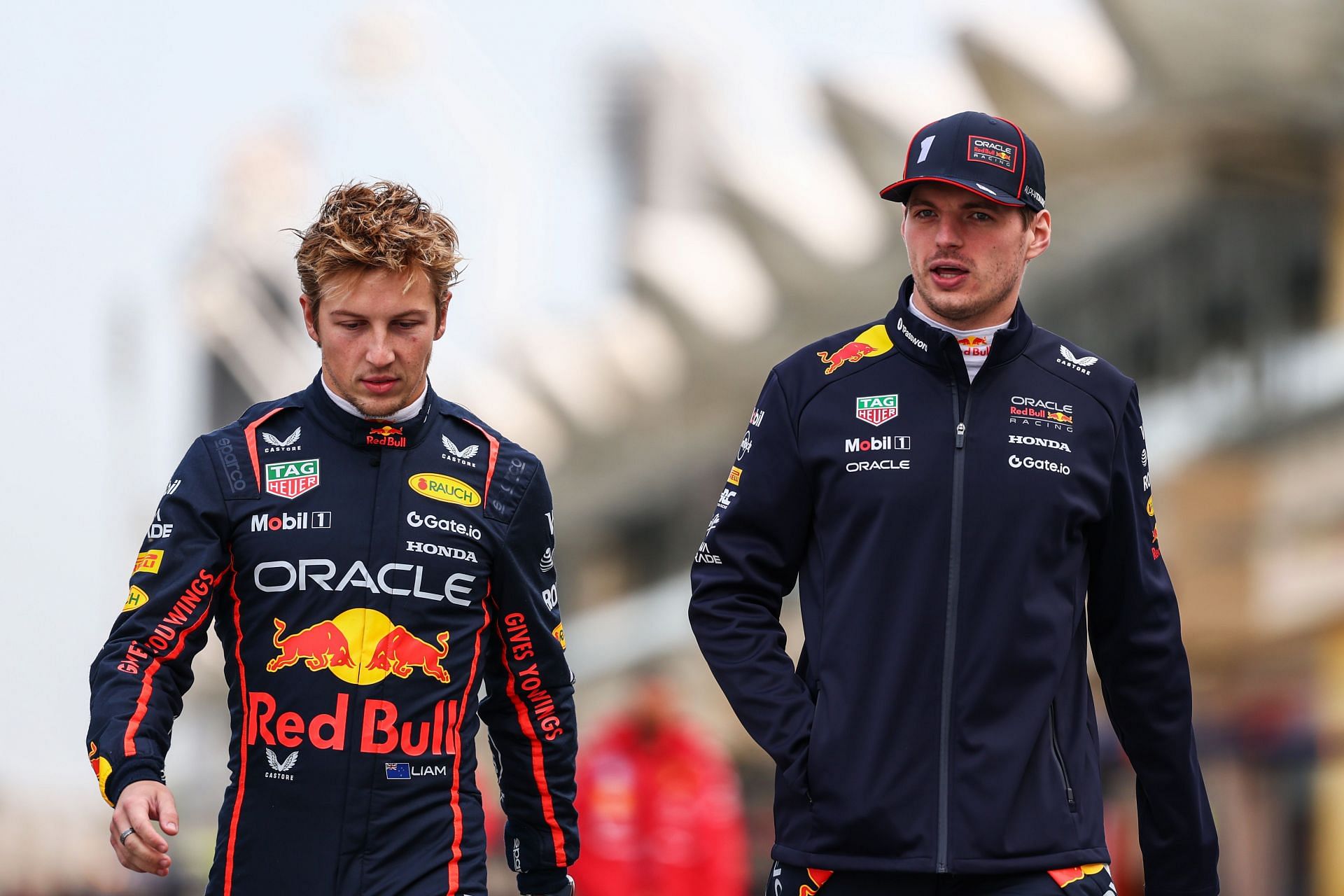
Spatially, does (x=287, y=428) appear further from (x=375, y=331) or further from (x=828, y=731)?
(x=828, y=731)

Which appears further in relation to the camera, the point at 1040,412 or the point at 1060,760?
the point at 1040,412

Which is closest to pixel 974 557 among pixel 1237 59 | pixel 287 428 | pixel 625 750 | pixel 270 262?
pixel 287 428

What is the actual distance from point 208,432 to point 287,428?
17 centimetres

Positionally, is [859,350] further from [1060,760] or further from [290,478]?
[290,478]

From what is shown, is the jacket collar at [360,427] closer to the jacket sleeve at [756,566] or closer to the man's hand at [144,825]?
the jacket sleeve at [756,566]

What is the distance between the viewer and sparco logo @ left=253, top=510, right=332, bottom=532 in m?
4.24

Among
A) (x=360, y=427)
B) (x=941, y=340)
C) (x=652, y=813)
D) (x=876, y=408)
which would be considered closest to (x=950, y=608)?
(x=876, y=408)

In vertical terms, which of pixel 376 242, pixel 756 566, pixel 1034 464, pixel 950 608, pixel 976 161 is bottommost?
pixel 950 608

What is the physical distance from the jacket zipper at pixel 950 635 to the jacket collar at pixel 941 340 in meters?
0.17

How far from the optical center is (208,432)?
4383mm

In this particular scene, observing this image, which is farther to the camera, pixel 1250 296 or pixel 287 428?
pixel 1250 296

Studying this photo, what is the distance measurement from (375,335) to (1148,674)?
177 centimetres

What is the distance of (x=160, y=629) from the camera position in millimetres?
4152

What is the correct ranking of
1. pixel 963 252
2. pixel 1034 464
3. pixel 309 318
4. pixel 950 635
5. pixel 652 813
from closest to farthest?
pixel 950 635, pixel 1034 464, pixel 963 252, pixel 309 318, pixel 652 813
